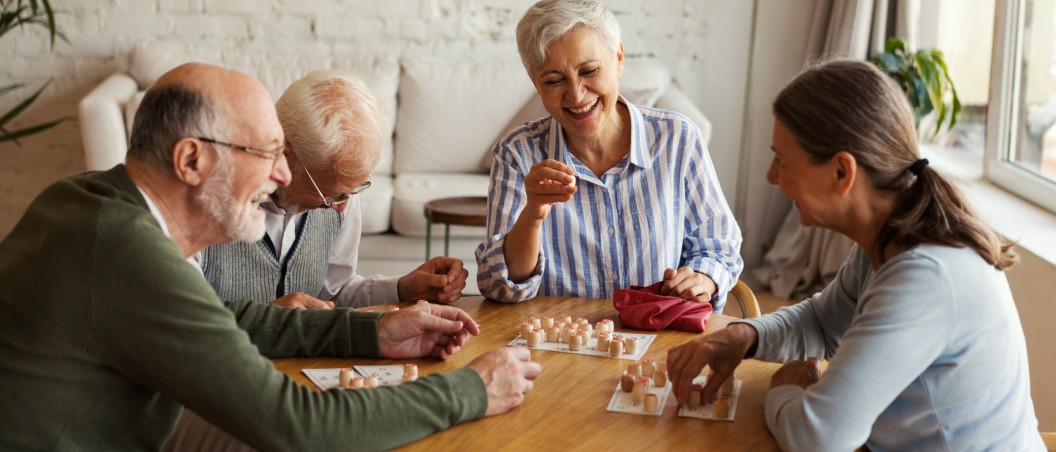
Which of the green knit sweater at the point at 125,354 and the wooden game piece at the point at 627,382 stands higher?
the green knit sweater at the point at 125,354

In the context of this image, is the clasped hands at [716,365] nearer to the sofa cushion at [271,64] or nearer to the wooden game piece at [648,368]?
the wooden game piece at [648,368]

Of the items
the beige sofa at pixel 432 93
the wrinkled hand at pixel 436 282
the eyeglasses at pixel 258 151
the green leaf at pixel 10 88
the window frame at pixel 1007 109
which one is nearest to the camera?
the eyeglasses at pixel 258 151

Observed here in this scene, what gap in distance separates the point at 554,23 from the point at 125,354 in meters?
1.32

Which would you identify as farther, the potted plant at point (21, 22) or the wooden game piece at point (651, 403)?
the potted plant at point (21, 22)

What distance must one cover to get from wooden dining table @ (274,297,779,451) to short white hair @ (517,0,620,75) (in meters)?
0.73

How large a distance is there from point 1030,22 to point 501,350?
3012 mm

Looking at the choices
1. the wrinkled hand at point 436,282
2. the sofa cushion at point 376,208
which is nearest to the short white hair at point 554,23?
the wrinkled hand at point 436,282

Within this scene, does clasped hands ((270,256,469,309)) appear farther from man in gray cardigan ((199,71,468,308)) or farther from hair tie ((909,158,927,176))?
hair tie ((909,158,927,176))

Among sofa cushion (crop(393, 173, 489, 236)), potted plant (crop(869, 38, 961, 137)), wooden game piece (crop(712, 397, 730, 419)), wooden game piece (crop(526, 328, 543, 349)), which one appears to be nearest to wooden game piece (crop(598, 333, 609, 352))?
wooden game piece (crop(526, 328, 543, 349))

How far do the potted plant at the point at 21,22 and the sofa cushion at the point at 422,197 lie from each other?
62.7 inches

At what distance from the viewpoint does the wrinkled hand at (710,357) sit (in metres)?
1.69

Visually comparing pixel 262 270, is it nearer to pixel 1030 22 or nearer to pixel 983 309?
pixel 983 309

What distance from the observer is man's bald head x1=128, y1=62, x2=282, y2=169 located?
1.51 meters

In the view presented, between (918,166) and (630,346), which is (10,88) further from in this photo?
(918,166)
